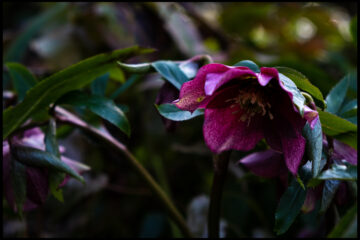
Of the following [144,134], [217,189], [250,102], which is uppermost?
[250,102]

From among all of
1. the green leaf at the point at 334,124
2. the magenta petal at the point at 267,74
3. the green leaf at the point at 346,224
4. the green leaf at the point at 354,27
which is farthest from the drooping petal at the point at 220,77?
the green leaf at the point at 354,27

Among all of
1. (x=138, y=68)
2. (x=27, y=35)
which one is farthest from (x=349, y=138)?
(x=27, y=35)

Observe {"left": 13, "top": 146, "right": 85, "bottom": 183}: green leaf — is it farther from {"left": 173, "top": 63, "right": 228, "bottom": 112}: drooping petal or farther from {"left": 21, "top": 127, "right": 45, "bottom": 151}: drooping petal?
{"left": 173, "top": 63, "right": 228, "bottom": 112}: drooping petal

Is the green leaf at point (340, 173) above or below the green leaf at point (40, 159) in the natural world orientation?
below

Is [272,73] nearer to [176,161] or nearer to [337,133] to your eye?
[337,133]

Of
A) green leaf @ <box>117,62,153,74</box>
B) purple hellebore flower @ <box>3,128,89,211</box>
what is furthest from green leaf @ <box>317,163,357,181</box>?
purple hellebore flower @ <box>3,128,89,211</box>

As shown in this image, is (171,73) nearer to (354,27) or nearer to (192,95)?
(192,95)

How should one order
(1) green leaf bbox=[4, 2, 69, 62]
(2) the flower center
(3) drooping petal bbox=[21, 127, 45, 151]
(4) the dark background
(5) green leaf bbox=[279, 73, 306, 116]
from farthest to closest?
(1) green leaf bbox=[4, 2, 69, 62] < (4) the dark background < (3) drooping petal bbox=[21, 127, 45, 151] < (2) the flower center < (5) green leaf bbox=[279, 73, 306, 116]

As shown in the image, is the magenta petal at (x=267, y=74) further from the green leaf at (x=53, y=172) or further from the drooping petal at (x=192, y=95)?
the green leaf at (x=53, y=172)
